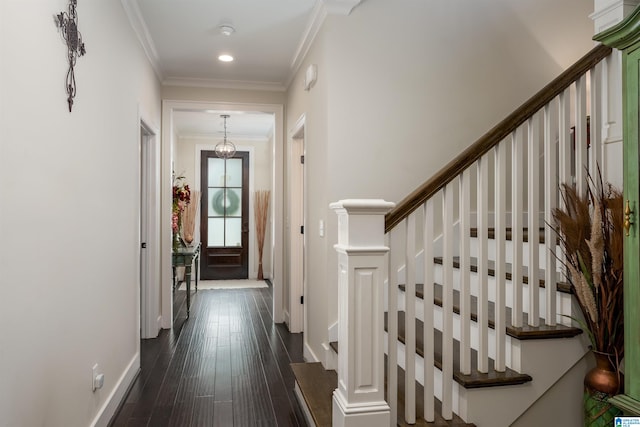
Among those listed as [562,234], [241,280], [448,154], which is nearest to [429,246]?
[562,234]

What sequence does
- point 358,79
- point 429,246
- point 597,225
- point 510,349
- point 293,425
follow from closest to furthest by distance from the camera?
1. point 597,225
2. point 429,246
3. point 510,349
4. point 293,425
5. point 358,79

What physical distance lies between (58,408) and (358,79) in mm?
2566

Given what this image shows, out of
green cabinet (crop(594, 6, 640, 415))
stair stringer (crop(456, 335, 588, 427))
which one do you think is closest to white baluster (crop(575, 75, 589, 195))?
green cabinet (crop(594, 6, 640, 415))

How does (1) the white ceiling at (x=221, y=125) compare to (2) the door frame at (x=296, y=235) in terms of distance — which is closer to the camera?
(2) the door frame at (x=296, y=235)

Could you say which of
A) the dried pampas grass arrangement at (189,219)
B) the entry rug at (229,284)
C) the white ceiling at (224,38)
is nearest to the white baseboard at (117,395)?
the white ceiling at (224,38)

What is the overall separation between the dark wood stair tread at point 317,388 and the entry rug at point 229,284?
14.6ft

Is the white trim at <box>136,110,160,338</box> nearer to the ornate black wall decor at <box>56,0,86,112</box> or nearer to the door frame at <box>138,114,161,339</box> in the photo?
the door frame at <box>138,114,161,339</box>

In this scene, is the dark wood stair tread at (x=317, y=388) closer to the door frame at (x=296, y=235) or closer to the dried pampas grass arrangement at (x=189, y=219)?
the door frame at (x=296, y=235)

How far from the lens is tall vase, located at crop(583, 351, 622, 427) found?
1.86 meters

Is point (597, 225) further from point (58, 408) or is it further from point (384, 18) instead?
point (58, 408)

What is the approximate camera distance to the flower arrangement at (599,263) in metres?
1.80

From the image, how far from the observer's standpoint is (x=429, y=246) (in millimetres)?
1994

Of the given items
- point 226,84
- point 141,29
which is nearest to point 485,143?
point 141,29

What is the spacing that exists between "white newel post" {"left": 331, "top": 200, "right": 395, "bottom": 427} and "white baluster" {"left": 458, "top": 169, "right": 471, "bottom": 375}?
1.13 feet
